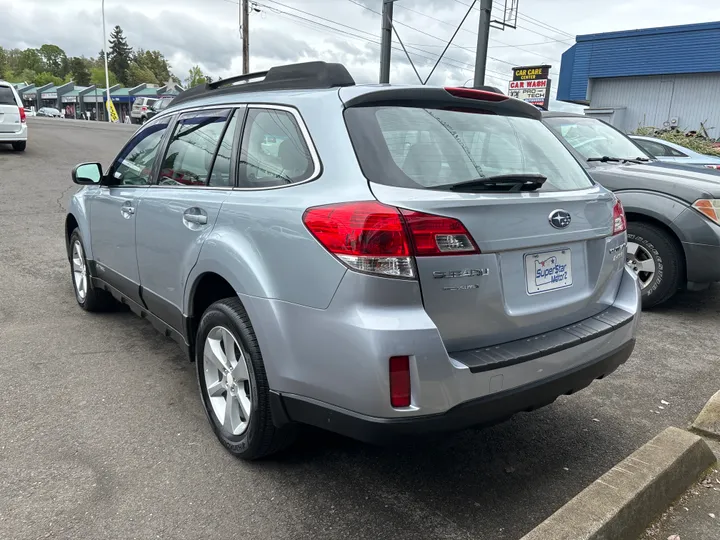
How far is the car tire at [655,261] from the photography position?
5230mm

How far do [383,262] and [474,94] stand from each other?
1.12 metres

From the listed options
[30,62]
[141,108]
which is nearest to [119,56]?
[30,62]

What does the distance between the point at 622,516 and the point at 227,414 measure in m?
1.76

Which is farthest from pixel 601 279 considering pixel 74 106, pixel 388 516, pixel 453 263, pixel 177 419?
pixel 74 106

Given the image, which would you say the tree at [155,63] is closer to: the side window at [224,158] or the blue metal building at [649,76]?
the blue metal building at [649,76]

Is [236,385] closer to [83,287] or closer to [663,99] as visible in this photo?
[83,287]

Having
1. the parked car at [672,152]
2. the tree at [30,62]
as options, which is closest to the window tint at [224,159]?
the parked car at [672,152]

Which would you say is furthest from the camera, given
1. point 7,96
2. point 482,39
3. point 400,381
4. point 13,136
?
point 13,136

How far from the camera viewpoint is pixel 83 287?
198 inches

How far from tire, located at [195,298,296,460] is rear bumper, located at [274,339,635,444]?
0.54ft

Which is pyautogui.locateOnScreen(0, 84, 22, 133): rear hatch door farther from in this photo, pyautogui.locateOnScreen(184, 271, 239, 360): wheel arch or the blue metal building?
the blue metal building

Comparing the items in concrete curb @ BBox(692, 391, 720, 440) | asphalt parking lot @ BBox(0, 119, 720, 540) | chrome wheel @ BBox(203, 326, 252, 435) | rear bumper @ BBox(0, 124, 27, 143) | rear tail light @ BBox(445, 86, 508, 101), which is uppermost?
rear tail light @ BBox(445, 86, 508, 101)

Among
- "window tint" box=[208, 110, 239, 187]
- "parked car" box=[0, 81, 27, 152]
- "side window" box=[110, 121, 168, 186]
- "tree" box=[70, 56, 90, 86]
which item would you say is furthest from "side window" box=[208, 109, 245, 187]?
"tree" box=[70, 56, 90, 86]

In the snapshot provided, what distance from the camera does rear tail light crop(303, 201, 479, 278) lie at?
213 centimetres
